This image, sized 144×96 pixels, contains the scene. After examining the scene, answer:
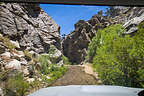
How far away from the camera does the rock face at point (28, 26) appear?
4.57 metres

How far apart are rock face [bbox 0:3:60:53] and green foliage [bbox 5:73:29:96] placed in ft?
6.63

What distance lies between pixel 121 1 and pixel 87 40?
46.6 ft

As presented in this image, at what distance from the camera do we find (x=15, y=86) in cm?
209

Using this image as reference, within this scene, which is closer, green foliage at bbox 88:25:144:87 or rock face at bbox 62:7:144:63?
green foliage at bbox 88:25:144:87

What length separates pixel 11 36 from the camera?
4.53 meters

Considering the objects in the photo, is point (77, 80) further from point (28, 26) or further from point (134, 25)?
point (28, 26)

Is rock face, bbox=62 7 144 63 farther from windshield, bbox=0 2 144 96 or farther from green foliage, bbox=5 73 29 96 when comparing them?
green foliage, bbox=5 73 29 96

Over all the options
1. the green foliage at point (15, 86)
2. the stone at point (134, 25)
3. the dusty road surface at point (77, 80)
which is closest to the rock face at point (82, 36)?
the stone at point (134, 25)

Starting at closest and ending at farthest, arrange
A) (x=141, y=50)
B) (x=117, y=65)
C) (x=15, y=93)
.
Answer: (x=15, y=93) < (x=141, y=50) < (x=117, y=65)

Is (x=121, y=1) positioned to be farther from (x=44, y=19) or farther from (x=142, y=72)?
(x=44, y=19)

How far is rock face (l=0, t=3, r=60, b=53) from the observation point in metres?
4.57

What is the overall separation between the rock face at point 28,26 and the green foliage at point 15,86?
79.5 inches

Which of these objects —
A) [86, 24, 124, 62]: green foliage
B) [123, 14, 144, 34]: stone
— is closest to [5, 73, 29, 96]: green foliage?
[86, 24, 124, 62]: green foliage

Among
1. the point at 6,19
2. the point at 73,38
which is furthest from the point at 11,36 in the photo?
the point at 73,38
